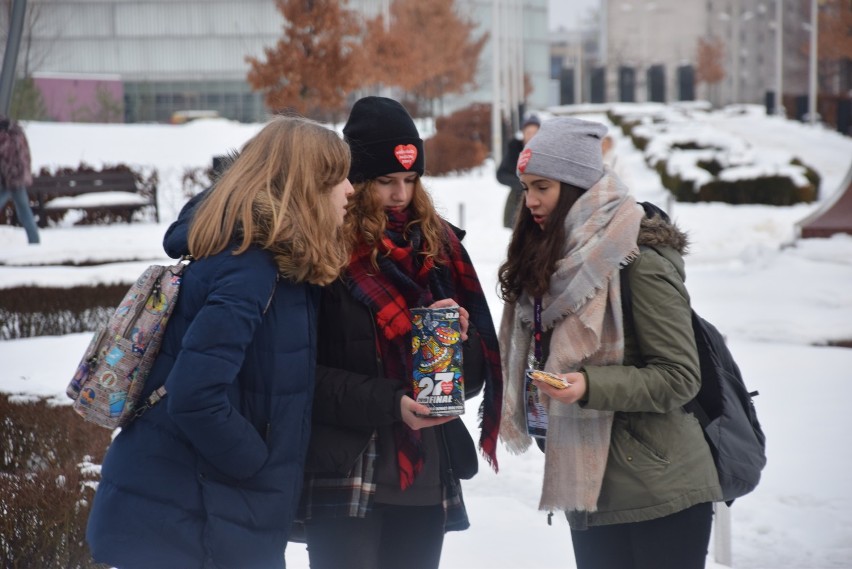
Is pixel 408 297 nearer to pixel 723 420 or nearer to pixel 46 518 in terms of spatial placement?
pixel 723 420

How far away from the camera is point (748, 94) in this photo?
98938 millimetres

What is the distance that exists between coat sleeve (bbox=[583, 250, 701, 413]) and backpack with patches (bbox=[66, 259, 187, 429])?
1.05 metres

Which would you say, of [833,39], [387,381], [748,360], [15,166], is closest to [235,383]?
[387,381]

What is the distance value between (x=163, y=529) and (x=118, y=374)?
0.37 metres

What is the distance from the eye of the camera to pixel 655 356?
2.61 metres

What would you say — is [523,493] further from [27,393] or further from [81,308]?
[81,308]

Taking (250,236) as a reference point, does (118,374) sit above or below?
below

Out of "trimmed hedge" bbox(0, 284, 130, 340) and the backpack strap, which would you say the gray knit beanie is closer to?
the backpack strap

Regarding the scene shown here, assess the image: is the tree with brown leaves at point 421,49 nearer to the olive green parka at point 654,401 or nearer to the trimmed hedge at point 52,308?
the trimmed hedge at point 52,308

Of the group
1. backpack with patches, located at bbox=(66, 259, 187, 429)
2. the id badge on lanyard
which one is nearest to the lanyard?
the id badge on lanyard

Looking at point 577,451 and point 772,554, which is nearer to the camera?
point 577,451

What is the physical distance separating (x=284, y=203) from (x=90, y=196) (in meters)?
20.3

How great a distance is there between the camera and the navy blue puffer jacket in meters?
2.28

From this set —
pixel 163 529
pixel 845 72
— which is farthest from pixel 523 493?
pixel 845 72
